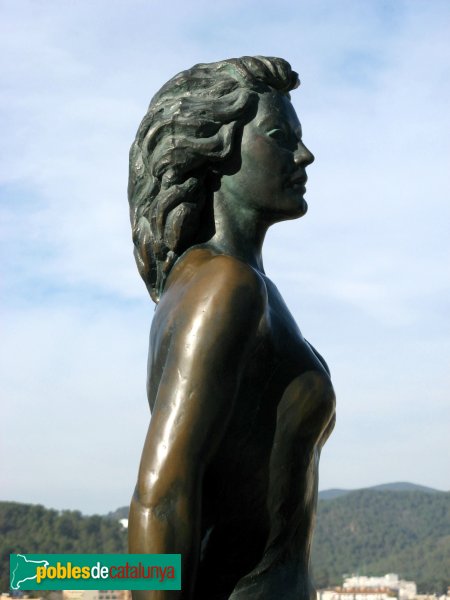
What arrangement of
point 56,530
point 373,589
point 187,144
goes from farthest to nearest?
1. point 373,589
2. point 56,530
3. point 187,144

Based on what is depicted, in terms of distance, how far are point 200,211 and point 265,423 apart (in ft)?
3.14

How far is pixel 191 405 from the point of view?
12.3ft

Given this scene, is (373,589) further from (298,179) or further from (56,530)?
(298,179)

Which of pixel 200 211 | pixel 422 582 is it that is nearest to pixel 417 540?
pixel 422 582

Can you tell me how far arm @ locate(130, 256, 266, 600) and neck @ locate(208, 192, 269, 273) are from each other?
0.43 meters

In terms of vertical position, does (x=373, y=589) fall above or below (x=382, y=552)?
below

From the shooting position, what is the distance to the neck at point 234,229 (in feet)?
14.7

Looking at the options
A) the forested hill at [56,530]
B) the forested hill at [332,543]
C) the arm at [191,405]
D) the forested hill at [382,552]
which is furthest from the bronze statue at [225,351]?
the forested hill at [382,552]

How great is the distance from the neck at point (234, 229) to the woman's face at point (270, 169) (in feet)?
0.09

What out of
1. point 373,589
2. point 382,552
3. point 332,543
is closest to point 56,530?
point 373,589

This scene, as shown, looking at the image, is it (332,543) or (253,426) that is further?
(332,543)

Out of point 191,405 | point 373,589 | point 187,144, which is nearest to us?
point 191,405

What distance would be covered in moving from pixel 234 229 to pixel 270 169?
28cm

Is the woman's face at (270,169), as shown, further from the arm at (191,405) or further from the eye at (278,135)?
the arm at (191,405)
